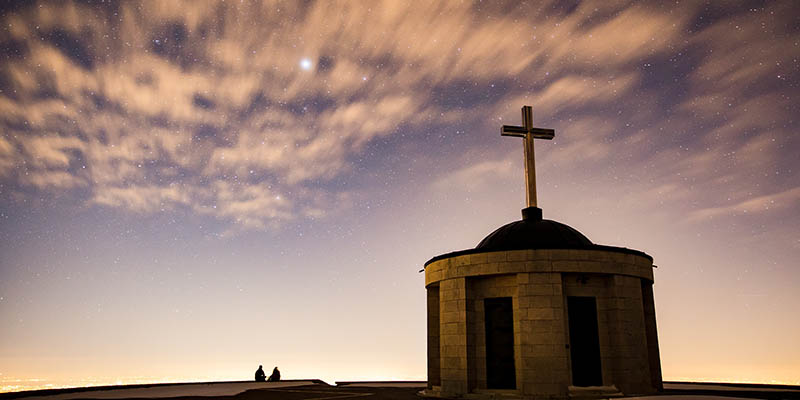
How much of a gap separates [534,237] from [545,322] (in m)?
4.09

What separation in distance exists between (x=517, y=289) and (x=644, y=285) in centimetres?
662

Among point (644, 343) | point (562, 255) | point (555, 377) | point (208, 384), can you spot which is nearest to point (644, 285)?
point (644, 343)

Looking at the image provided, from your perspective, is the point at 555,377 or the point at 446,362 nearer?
the point at 555,377

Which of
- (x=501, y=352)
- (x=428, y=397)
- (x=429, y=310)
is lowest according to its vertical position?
(x=428, y=397)

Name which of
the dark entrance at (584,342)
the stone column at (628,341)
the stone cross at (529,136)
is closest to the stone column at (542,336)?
the dark entrance at (584,342)

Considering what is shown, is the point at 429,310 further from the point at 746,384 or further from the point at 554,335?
the point at 746,384

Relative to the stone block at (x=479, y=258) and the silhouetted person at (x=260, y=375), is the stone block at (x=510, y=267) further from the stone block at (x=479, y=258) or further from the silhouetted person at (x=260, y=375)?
the silhouetted person at (x=260, y=375)

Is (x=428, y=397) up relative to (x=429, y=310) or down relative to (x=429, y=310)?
down

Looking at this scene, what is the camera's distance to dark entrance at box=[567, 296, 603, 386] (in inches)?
877

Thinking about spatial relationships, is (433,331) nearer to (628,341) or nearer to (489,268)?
(489,268)

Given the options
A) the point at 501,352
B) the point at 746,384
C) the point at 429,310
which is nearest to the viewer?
the point at 501,352

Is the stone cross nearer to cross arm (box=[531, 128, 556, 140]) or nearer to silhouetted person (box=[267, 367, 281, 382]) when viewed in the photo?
cross arm (box=[531, 128, 556, 140])

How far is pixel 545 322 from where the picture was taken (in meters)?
22.1

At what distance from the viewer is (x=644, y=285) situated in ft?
83.7
